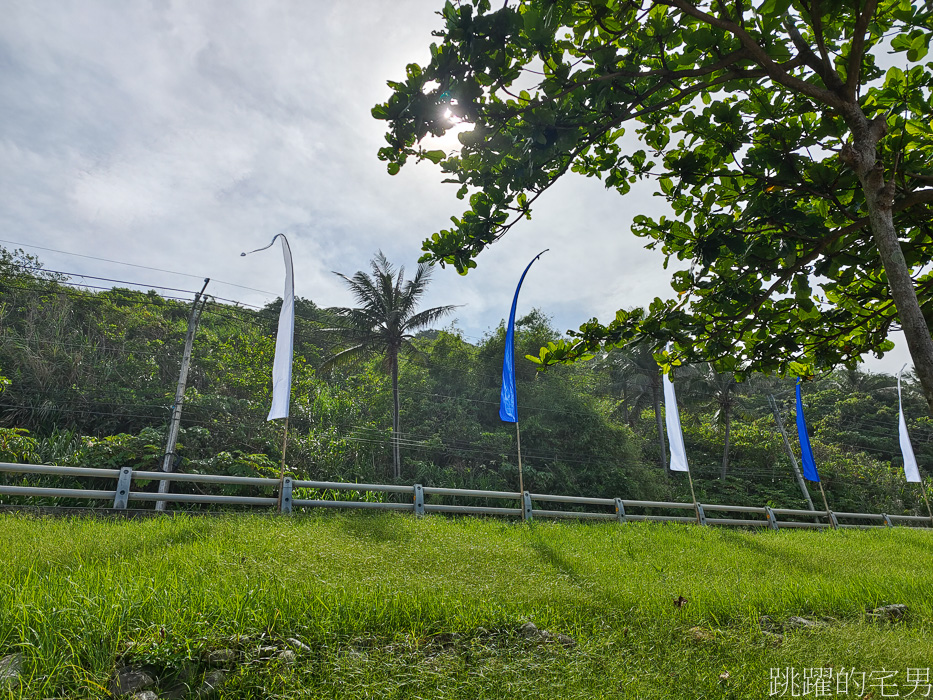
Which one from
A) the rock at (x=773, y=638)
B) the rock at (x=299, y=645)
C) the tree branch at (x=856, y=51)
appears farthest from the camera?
the rock at (x=773, y=638)

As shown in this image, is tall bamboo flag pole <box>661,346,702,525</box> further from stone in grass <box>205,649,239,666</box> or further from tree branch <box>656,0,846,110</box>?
stone in grass <box>205,649,239,666</box>

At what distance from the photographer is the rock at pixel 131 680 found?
2541 mm

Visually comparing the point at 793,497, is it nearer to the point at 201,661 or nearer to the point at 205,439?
the point at 205,439

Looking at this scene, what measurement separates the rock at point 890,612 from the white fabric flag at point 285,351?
856 cm

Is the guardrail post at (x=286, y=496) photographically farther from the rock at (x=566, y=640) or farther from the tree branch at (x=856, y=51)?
the tree branch at (x=856, y=51)

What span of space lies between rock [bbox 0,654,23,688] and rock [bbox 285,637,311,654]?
1.34 m

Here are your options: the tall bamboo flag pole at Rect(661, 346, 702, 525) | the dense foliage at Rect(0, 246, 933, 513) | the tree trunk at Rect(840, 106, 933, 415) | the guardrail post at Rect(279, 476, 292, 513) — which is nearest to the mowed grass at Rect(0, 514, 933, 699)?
the guardrail post at Rect(279, 476, 292, 513)

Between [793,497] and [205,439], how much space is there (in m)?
31.3

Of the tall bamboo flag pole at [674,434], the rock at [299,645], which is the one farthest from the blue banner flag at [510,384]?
the rock at [299,645]

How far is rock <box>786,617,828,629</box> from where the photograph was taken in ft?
13.9

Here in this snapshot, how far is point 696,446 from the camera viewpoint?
3456 centimetres

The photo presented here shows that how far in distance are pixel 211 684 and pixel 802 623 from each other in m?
4.80

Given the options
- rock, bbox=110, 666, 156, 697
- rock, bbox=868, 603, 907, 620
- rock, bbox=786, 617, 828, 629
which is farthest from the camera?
rock, bbox=868, 603, 907, 620

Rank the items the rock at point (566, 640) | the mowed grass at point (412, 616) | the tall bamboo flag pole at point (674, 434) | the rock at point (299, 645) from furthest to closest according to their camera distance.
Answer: the tall bamboo flag pole at point (674, 434) < the rock at point (566, 640) < the rock at point (299, 645) < the mowed grass at point (412, 616)
